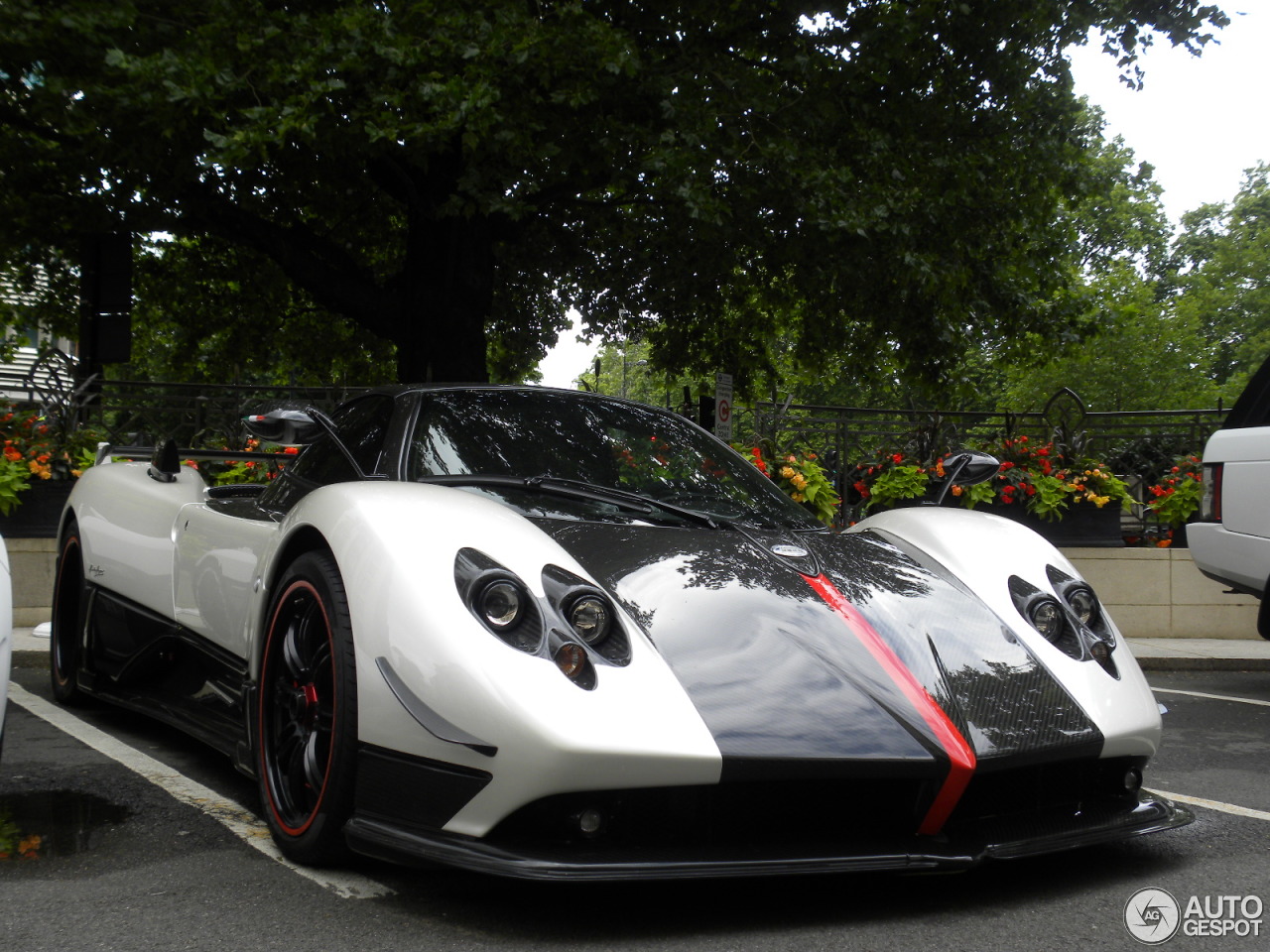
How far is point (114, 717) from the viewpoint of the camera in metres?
5.70

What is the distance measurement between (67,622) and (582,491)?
315 centimetres

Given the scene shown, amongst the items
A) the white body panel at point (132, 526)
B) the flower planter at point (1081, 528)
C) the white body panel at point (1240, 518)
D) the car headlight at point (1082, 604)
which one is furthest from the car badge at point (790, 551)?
the flower planter at point (1081, 528)

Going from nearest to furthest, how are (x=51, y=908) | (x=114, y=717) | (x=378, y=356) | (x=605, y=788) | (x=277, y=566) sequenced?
(x=605, y=788)
(x=51, y=908)
(x=277, y=566)
(x=114, y=717)
(x=378, y=356)

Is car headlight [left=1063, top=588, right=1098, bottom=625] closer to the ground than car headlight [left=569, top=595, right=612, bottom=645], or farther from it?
closer to the ground

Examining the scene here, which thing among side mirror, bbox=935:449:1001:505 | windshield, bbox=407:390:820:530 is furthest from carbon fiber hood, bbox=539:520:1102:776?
side mirror, bbox=935:449:1001:505

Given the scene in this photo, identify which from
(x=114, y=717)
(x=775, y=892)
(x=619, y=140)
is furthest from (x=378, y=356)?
(x=775, y=892)

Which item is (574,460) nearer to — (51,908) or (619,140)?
(51,908)

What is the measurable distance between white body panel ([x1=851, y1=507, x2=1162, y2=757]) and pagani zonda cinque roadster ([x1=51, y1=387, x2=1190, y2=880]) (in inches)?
0.4

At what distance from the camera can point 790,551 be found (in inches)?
144

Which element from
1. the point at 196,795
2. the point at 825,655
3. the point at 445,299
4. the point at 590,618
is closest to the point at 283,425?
the point at 196,795

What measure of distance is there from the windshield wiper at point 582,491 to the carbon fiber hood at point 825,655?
157mm

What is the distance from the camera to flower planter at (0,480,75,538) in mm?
9648

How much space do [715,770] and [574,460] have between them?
160cm

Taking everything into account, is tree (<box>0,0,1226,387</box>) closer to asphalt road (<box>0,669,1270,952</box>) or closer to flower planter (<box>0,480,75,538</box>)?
flower planter (<box>0,480,75,538</box>)
